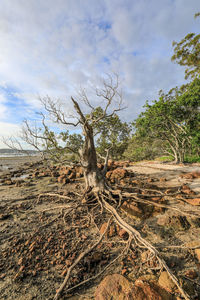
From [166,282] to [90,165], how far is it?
3.61 metres

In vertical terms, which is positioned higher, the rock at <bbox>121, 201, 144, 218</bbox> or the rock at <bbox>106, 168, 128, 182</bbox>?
the rock at <bbox>106, 168, 128, 182</bbox>

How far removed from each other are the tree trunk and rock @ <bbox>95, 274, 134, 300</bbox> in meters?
2.84

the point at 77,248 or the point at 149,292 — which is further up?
the point at 149,292

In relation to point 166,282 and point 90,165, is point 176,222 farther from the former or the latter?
point 90,165

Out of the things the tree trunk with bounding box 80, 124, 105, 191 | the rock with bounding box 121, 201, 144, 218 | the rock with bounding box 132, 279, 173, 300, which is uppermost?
the tree trunk with bounding box 80, 124, 105, 191

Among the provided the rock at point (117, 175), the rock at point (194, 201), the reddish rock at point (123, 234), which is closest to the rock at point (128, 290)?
the reddish rock at point (123, 234)

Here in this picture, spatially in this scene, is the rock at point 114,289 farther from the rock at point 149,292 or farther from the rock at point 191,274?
the rock at point 191,274

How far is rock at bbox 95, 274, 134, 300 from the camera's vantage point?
1.76m

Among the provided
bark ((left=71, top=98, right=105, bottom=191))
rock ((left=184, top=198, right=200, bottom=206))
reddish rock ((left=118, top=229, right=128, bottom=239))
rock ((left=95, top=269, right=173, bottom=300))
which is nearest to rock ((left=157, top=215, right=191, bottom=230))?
rock ((left=184, top=198, right=200, bottom=206))

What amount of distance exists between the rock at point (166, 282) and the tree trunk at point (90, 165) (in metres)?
2.97

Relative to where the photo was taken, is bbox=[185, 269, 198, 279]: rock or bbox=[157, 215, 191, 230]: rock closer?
bbox=[185, 269, 198, 279]: rock

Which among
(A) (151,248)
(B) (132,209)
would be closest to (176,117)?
(B) (132,209)

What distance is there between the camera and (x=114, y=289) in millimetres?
1851

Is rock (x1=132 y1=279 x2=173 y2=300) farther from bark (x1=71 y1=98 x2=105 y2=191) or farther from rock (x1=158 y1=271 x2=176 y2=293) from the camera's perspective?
bark (x1=71 y1=98 x2=105 y2=191)
